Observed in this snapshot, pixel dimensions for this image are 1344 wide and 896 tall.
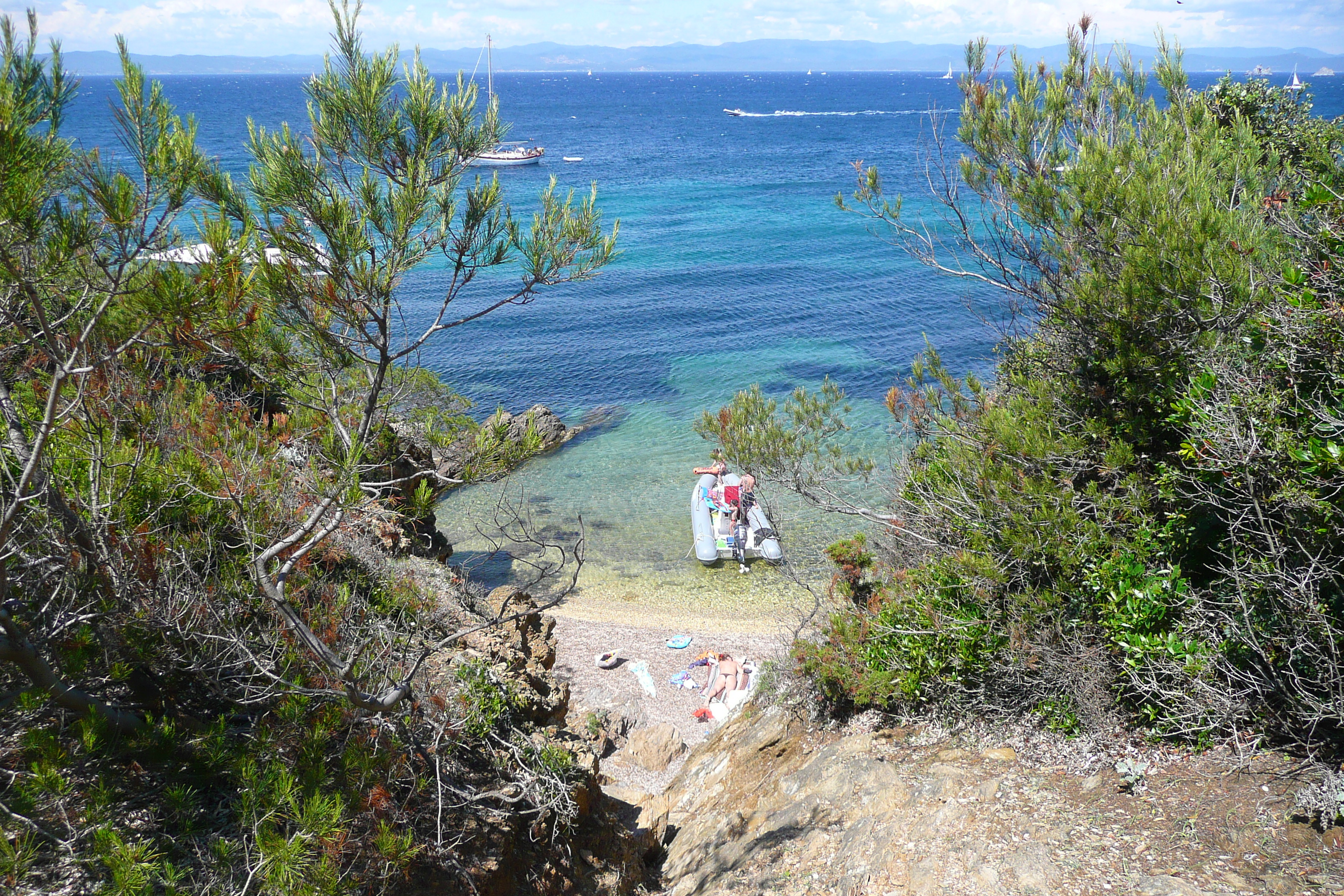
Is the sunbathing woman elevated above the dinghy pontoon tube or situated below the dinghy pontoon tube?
below

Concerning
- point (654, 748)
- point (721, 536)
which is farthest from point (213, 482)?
point (721, 536)

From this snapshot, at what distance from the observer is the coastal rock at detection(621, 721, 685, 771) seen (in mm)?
9273

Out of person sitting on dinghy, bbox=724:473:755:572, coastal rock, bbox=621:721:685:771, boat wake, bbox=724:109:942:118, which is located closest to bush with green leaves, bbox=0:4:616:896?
coastal rock, bbox=621:721:685:771

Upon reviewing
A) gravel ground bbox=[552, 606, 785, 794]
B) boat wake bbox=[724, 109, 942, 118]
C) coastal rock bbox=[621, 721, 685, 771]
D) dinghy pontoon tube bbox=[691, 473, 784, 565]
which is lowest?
gravel ground bbox=[552, 606, 785, 794]

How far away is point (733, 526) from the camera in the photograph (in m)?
15.2

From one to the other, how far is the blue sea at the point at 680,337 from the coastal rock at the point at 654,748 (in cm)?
341

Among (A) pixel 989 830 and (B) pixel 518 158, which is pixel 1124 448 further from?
(B) pixel 518 158

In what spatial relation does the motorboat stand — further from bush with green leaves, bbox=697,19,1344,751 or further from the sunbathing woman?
bush with green leaves, bbox=697,19,1344,751

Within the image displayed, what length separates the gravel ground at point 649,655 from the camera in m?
10.8

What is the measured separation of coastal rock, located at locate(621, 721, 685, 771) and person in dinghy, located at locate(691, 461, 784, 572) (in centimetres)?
502

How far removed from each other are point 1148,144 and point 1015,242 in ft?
3.78

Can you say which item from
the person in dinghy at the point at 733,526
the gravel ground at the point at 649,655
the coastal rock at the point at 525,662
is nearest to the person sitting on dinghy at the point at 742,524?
the person in dinghy at the point at 733,526

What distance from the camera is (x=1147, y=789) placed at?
4570mm

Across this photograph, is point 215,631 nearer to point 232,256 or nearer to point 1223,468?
point 232,256
